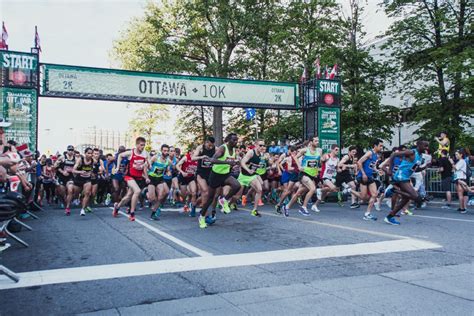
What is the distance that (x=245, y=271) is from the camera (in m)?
5.21

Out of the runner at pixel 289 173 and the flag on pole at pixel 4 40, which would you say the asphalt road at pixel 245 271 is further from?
the flag on pole at pixel 4 40

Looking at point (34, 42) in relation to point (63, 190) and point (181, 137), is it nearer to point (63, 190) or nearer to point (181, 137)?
point (63, 190)

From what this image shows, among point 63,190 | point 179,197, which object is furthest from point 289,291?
point 63,190

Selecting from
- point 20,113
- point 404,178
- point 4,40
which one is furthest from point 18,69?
point 404,178

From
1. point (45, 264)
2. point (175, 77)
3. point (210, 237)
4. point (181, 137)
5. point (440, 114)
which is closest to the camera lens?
point (45, 264)

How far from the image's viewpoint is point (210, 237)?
26.2ft

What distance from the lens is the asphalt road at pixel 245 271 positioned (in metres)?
3.95

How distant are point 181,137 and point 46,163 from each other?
76.7 ft

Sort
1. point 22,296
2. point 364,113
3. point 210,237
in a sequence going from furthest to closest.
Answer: point 364,113, point 210,237, point 22,296

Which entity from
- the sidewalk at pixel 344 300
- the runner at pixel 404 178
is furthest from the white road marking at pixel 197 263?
the runner at pixel 404 178

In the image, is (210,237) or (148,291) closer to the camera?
(148,291)

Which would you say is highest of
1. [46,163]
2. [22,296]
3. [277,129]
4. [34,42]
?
[34,42]

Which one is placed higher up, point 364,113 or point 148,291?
point 364,113

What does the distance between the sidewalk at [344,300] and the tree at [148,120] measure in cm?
4053
